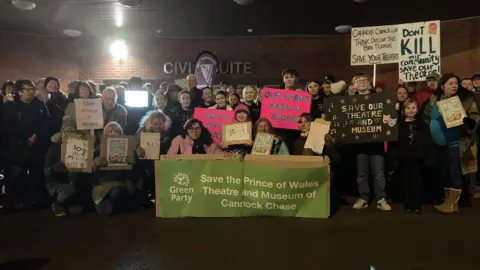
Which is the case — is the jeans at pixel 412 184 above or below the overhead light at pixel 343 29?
below

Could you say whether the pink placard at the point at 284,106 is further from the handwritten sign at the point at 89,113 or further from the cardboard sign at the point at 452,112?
the handwritten sign at the point at 89,113

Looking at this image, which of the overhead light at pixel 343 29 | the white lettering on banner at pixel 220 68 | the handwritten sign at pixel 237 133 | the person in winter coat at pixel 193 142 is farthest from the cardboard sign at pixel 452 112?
the white lettering on banner at pixel 220 68

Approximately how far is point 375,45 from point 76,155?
4379 millimetres

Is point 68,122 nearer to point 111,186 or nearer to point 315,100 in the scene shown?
point 111,186

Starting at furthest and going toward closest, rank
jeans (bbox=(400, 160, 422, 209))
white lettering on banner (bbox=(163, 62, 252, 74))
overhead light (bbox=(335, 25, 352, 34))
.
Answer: white lettering on banner (bbox=(163, 62, 252, 74)) → overhead light (bbox=(335, 25, 352, 34)) → jeans (bbox=(400, 160, 422, 209))

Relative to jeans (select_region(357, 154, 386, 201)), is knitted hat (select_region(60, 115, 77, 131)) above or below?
above

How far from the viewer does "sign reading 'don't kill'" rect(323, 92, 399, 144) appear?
492 centimetres

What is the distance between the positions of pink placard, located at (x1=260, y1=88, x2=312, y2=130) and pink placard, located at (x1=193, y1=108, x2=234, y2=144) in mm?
482

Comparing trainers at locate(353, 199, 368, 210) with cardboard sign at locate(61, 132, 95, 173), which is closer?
cardboard sign at locate(61, 132, 95, 173)

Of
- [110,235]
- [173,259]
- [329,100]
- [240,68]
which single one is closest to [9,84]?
[110,235]

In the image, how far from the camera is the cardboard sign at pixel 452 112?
15.4ft

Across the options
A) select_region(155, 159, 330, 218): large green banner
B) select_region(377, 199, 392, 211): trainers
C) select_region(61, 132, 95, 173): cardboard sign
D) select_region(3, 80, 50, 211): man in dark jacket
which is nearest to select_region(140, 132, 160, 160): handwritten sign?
select_region(155, 159, 330, 218): large green banner

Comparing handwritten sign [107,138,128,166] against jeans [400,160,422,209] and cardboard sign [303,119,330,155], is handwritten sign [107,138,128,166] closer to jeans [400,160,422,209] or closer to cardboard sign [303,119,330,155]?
cardboard sign [303,119,330,155]

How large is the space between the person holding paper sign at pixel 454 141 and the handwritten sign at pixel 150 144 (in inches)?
133
